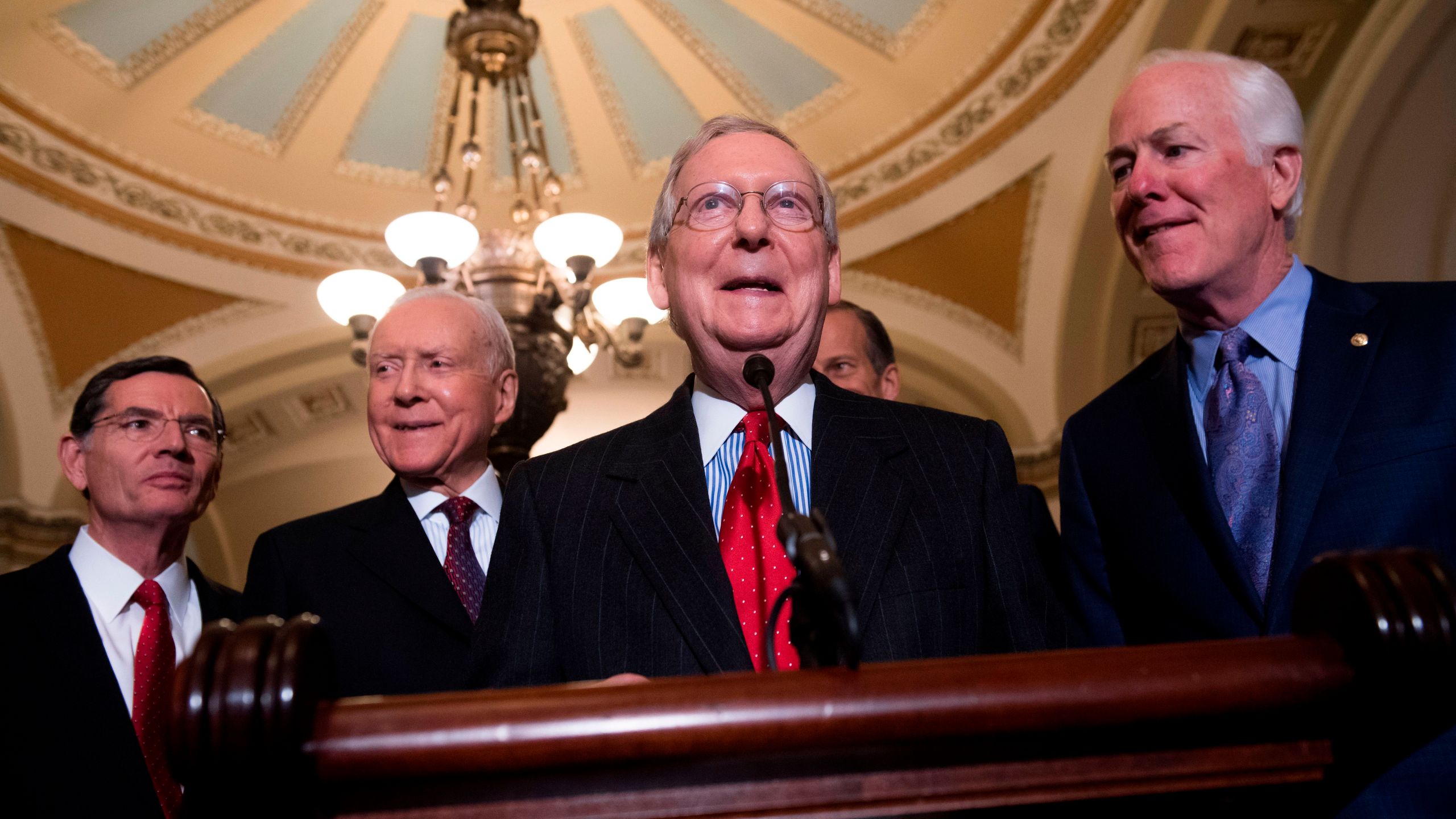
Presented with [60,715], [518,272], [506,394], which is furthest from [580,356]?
[60,715]

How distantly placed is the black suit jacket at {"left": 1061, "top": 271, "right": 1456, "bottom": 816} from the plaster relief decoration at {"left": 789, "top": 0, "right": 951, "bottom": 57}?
206 inches

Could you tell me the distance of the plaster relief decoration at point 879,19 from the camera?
21.5ft

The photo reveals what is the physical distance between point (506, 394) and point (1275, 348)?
1537 mm

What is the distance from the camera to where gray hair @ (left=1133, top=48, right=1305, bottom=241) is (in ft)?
5.65

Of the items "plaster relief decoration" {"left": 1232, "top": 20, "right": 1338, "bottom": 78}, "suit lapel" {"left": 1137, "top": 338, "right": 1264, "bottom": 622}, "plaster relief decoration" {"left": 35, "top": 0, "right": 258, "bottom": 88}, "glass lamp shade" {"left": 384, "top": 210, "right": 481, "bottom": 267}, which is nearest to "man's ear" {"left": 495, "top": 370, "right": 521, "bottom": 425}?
"suit lapel" {"left": 1137, "top": 338, "right": 1264, "bottom": 622}

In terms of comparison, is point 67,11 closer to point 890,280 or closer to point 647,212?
point 647,212

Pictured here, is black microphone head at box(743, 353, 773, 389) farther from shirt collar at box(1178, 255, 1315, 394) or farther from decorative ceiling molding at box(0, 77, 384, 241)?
decorative ceiling molding at box(0, 77, 384, 241)

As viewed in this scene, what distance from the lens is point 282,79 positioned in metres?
7.28

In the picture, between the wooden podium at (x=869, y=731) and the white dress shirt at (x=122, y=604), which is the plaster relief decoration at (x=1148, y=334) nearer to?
the white dress shirt at (x=122, y=604)

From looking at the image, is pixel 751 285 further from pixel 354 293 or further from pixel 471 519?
pixel 354 293

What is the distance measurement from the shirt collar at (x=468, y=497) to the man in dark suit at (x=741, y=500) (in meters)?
0.77

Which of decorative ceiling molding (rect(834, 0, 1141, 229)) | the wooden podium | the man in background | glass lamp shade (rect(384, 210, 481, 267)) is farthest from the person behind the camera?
decorative ceiling molding (rect(834, 0, 1141, 229))

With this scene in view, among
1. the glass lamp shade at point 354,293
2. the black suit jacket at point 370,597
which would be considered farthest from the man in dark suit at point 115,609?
the glass lamp shade at point 354,293

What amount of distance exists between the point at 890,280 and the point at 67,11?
532 centimetres
